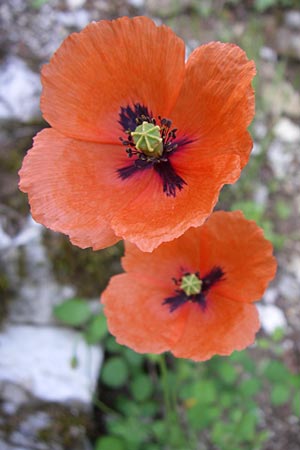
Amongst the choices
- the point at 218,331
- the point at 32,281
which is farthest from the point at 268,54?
the point at 218,331

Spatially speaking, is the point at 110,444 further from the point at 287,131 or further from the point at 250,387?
the point at 287,131

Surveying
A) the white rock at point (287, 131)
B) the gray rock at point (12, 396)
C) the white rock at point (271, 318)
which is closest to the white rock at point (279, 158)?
the white rock at point (287, 131)

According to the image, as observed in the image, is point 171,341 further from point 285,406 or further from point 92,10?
point 92,10

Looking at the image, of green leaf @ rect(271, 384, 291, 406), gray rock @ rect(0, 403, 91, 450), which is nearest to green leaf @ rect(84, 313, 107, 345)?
gray rock @ rect(0, 403, 91, 450)

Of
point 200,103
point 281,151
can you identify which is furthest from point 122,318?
point 281,151

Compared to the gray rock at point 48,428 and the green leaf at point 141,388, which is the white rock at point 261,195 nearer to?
the green leaf at point 141,388
